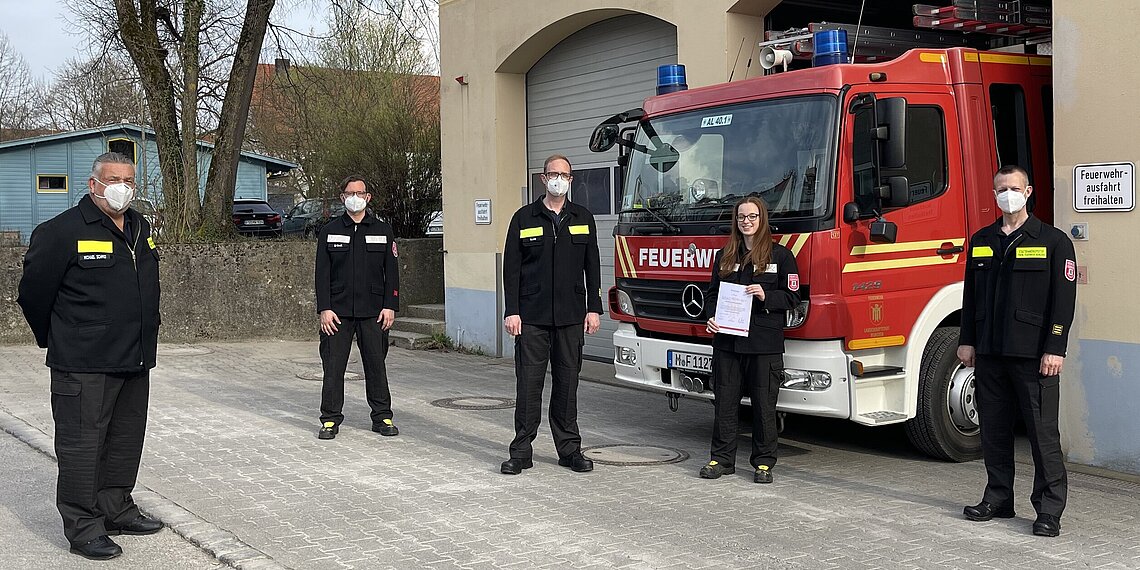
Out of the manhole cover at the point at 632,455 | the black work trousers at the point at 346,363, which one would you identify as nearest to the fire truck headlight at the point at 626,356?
the manhole cover at the point at 632,455

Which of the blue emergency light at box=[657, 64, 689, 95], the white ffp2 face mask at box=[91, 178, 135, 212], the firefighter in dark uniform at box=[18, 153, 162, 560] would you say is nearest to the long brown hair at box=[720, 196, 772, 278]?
the blue emergency light at box=[657, 64, 689, 95]

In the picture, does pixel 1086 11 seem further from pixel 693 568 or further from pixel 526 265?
pixel 693 568

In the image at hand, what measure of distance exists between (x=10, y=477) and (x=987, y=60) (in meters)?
7.17

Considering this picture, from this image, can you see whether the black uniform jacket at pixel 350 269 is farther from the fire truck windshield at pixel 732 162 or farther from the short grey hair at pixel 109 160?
the short grey hair at pixel 109 160

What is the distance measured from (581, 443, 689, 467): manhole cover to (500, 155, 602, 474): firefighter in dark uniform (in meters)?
0.35

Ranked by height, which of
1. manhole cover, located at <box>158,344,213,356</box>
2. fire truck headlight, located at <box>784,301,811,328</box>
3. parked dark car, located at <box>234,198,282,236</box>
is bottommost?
manhole cover, located at <box>158,344,213,356</box>

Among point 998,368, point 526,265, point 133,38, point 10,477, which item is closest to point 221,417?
point 10,477

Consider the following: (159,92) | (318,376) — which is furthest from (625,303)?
(159,92)

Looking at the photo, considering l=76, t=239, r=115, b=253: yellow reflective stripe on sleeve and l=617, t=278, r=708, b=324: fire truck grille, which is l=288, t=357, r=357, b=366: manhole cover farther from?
l=76, t=239, r=115, b=253: yellow reflective stripe on sleeve

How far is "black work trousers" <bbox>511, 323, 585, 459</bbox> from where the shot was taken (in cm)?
774

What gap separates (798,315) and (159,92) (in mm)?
13901

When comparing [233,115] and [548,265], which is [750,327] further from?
[233,115]

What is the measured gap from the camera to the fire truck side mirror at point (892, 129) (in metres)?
7.24

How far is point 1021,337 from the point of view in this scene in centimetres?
607
